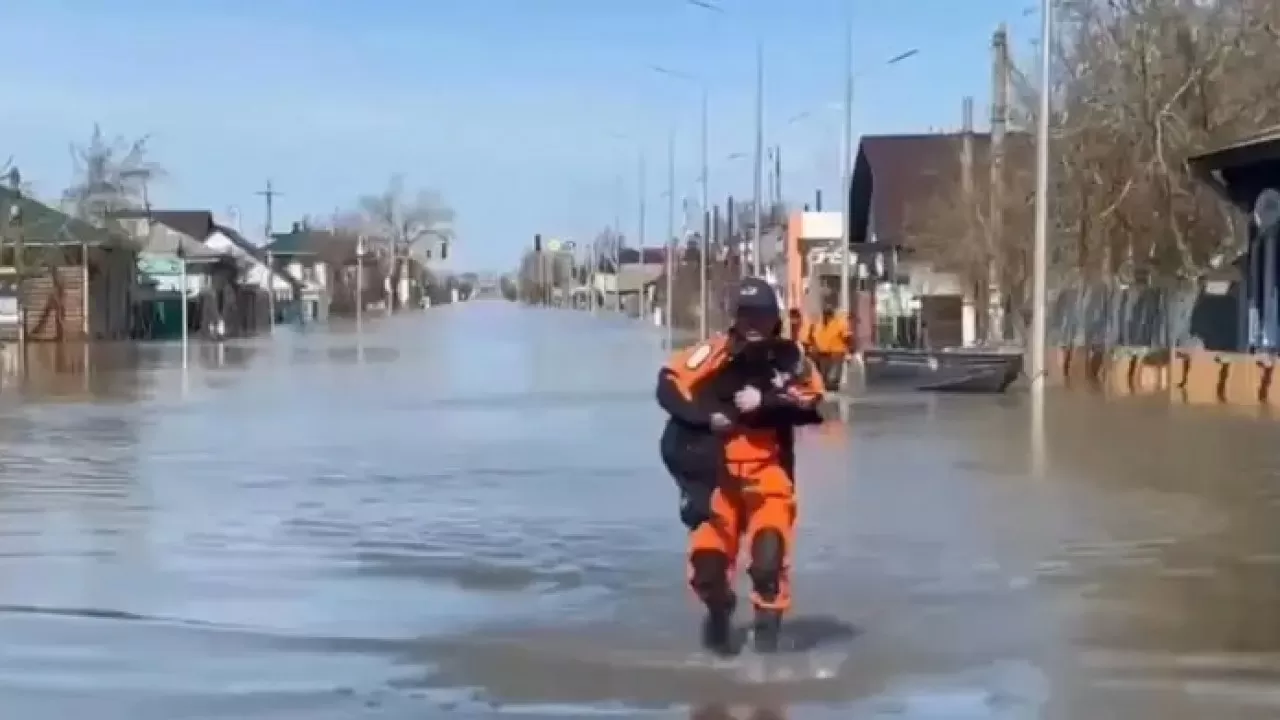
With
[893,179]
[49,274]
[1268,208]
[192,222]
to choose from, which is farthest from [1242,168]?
[192,222]

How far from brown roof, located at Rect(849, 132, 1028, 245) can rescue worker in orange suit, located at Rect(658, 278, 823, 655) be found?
6166cm

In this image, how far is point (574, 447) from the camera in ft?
77.0

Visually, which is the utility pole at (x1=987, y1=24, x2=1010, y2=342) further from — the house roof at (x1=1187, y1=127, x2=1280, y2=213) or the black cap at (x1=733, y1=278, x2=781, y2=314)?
the black cap at (x1=733, y1=278, x2=781, y2=314)

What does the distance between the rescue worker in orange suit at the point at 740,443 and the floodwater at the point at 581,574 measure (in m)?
0.51

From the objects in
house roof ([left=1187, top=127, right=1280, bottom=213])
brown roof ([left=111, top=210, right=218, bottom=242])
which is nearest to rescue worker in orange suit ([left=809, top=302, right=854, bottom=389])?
house roof ([left=1187, top=127, right=1280, bottom=213])

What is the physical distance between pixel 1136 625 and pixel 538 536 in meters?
5.07

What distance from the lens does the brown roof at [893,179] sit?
74812mm

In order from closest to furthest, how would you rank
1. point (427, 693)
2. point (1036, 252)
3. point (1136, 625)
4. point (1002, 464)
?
point (427, 693) → point (1136, 625) → point (1002, 464) → point (1036, 252)

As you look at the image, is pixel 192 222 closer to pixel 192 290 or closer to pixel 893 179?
pixel 192 290

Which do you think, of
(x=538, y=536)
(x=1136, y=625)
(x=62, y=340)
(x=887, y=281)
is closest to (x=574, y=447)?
(x=538, y=536)

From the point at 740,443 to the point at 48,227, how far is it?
2696 inches

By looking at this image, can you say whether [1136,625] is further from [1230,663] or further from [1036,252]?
[1036,252]

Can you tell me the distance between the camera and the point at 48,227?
7469 cm

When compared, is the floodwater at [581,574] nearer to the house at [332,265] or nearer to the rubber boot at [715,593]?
the rubber boot at [715,593]
